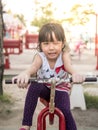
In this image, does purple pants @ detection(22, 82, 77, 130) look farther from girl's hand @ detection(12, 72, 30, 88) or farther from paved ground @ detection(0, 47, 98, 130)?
paved ground @ detection(0, 47, 98, 130)

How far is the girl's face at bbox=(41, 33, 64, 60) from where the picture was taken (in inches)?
122

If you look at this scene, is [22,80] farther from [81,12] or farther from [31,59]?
[81,12]

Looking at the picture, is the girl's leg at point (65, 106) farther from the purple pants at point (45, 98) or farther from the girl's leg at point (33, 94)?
the girl's leg at point (33, 94)

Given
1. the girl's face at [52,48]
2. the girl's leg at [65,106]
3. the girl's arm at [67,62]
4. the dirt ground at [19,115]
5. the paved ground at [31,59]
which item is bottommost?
the paved ground at [31,59]

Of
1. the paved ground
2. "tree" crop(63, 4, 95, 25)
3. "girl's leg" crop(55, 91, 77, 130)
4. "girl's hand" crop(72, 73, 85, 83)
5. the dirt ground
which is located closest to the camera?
"girl's hand" crop(72, 73, 85, 83)

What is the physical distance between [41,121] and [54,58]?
1.63ft

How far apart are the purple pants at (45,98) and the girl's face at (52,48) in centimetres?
24

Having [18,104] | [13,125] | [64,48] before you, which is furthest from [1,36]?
[64,48]

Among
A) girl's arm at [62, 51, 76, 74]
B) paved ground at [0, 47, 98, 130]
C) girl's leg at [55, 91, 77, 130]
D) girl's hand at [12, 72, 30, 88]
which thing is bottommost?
paved ground at [0, 47, 98, 130]

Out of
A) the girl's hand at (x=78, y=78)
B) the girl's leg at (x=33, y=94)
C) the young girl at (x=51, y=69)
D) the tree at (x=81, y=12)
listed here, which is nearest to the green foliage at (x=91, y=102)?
the young girl at (x=51, y=69)

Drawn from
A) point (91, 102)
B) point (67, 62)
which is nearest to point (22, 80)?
point (67, 62)

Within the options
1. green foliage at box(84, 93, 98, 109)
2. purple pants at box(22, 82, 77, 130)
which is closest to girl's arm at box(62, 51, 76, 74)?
purple pants at box(22, 82, 77, 130)

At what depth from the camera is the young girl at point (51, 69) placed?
3.09 meters

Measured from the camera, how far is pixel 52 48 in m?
3.08
